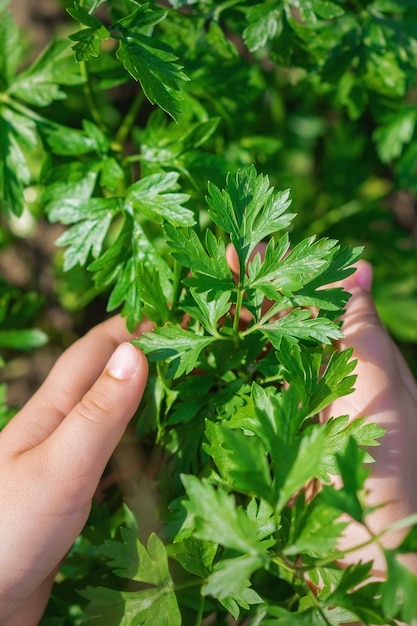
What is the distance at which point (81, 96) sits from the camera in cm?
233

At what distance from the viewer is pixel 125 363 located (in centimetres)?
133

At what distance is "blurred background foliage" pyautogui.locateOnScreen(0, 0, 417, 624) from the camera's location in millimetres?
1520

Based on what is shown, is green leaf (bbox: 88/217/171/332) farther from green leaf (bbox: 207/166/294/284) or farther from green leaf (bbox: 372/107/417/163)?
green leaf (bbox: 372/107/417/163)

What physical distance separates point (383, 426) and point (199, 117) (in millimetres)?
1074

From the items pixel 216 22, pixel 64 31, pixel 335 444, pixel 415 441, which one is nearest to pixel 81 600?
pixel 335 444

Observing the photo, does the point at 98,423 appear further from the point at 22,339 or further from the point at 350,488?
the point at 22,339

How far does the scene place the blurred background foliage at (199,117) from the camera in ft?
4.99

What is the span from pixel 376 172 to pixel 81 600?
263cm

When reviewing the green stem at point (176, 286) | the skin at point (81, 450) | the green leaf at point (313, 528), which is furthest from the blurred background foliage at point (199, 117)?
the green leaf at point (313, 528)

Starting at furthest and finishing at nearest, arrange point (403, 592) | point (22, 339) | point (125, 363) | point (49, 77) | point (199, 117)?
point (22, 339) → point (199, 117) → point (49, 77) → point (125, 363) → point (403, 592)

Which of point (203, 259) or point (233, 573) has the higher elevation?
point (203, 259)

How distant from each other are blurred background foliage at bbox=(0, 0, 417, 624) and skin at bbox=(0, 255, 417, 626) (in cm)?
23

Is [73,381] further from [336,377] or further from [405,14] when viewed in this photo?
[405,14]

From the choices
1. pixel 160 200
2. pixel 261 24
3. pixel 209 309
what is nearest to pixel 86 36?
pixel 160 200
